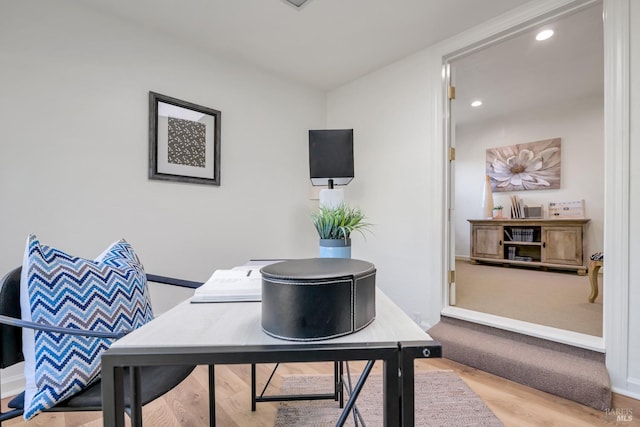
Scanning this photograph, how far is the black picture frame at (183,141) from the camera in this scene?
85.0 inches

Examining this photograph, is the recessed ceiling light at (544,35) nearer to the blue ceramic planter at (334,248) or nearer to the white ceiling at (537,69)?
the white ceiling at (537,69)

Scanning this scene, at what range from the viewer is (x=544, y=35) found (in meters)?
2.57

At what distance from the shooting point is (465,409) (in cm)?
149

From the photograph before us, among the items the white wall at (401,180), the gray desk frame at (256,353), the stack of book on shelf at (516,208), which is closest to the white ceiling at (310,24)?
the white wall at (401,180)

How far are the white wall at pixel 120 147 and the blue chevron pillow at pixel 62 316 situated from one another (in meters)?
1.16

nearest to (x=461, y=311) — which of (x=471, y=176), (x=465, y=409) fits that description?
(x=465, y=409)

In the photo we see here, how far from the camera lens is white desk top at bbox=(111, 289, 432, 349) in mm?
530

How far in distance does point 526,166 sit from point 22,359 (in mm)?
6068

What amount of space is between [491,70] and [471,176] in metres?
2.70

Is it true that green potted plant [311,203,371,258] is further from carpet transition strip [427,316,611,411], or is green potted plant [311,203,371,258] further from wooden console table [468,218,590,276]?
wooden console table [468,218,590,276]

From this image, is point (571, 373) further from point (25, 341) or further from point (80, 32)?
point (80, 32)

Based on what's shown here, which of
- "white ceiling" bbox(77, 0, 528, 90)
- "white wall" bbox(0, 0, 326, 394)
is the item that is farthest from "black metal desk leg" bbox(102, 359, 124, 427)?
"white ceiling" bbox(77, 0, 528, 90)

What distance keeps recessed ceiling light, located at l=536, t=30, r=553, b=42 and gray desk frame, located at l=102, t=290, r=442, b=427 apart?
10.5 feet

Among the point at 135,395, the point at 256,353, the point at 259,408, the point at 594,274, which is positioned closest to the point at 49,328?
the point at 135,395
